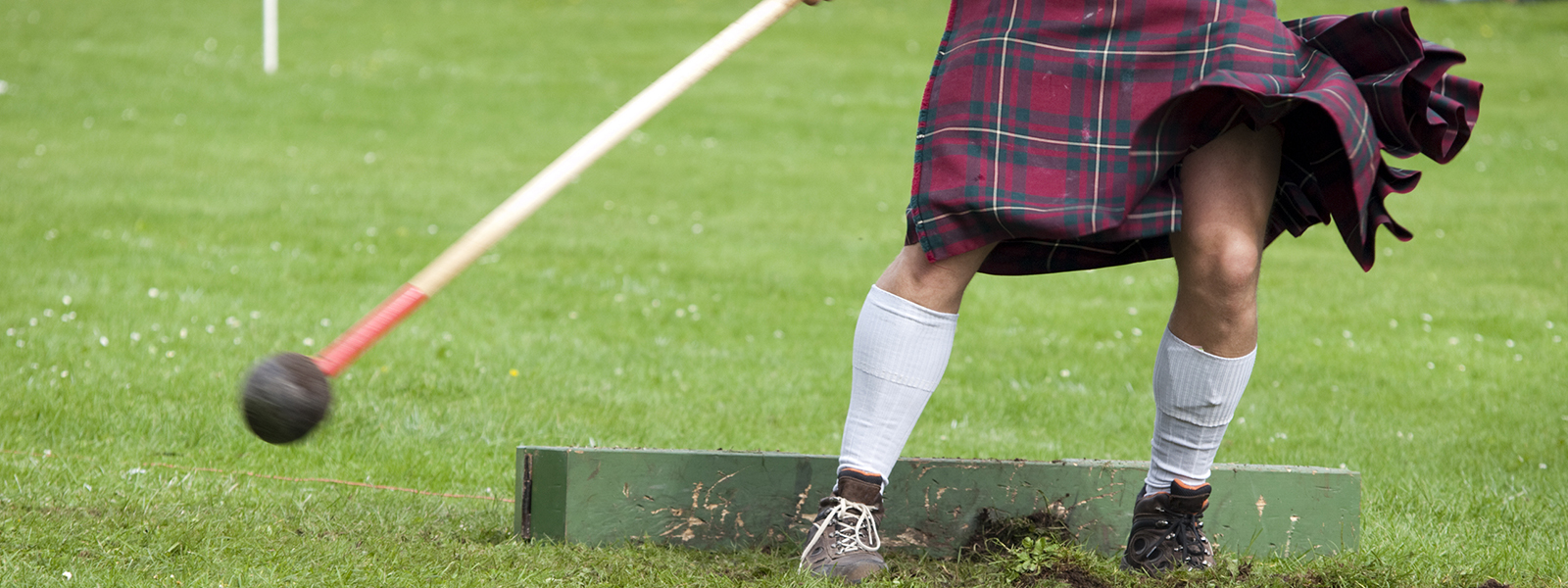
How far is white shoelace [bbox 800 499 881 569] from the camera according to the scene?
2.56m

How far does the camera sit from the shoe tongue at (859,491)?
2.58 meters

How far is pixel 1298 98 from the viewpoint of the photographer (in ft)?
7.50

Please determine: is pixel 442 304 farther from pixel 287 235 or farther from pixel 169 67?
pixel 169 67

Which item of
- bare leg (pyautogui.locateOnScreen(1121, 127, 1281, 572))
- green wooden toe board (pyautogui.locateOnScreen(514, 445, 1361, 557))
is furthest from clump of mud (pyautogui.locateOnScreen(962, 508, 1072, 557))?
bare leg (pyautogui.locateOnScreen(1121, 127, 1281, 572))

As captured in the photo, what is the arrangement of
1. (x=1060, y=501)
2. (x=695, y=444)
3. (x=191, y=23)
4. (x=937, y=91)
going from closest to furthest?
(x=937, y=91), (x=1060, y=501), (x=695, y=444), (x=191, y=23)

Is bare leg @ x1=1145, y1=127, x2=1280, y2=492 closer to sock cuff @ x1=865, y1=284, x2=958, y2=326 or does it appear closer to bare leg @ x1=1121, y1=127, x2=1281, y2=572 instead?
bare leg @ x1=1121, y1=127, x2=1281, y2=572

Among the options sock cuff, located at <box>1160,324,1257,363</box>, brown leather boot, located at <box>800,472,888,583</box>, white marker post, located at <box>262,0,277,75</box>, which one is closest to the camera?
brown leather boot, located at <box>800,472,888,583</box>

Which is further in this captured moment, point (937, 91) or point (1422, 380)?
point (1422, 380)

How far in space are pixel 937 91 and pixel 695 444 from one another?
6.73ft

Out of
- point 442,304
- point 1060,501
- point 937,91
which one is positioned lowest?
point 442,304

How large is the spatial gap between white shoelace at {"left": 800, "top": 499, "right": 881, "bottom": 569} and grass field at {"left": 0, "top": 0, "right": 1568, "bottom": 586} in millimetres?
98

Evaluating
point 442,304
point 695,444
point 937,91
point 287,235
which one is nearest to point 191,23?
point 287,235

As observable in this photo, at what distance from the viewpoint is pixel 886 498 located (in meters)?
2.91

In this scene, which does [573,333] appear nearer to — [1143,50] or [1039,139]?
[1039,139]
